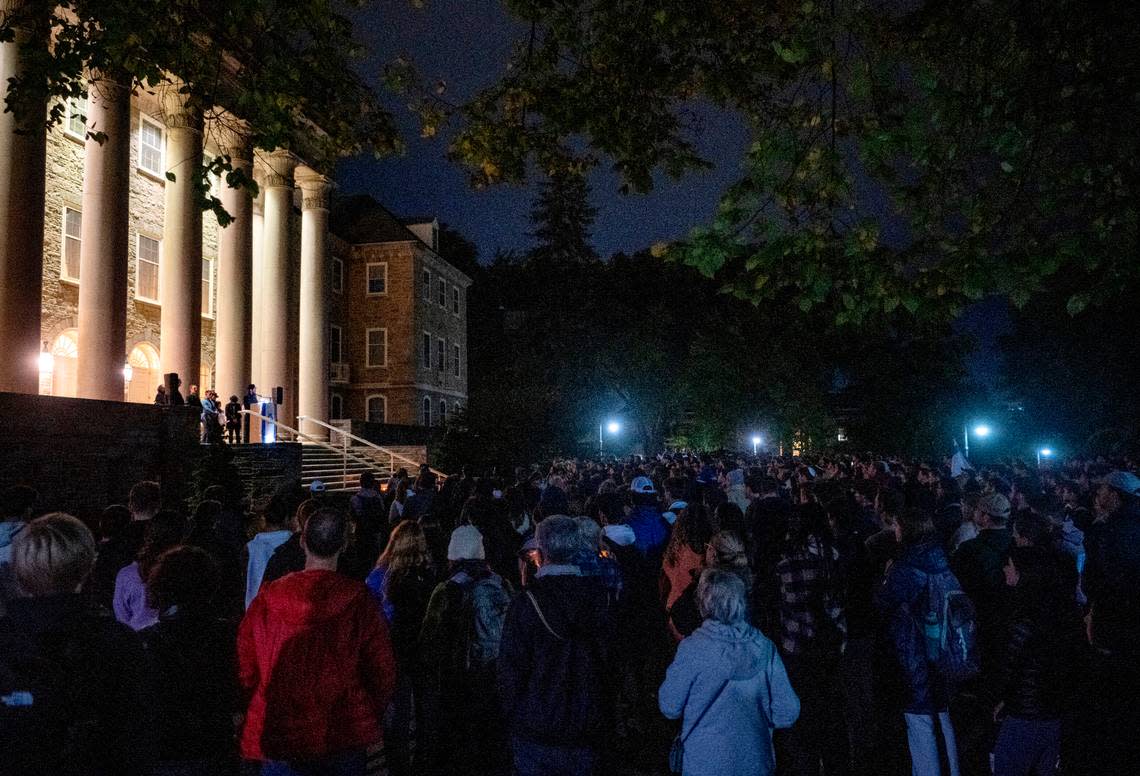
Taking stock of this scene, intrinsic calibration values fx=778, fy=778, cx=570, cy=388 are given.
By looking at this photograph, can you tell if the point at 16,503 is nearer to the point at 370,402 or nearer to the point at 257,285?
the point at 257,285

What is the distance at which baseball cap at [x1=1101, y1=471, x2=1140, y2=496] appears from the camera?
682cm

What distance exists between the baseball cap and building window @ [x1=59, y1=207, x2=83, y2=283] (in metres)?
23.6

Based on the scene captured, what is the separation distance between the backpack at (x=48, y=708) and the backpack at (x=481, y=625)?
215 centimetres

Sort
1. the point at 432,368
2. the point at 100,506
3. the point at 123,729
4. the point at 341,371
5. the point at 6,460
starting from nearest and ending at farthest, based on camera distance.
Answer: the point at 123,729 → the point at 6,460 → the point at 100,506 → the point at 341,371 → the point at 432,368

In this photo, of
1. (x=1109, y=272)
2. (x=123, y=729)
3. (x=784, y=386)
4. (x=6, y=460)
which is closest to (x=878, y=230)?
(x=1109, y=272)

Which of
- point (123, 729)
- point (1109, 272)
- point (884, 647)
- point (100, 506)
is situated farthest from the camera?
point (100, 506)

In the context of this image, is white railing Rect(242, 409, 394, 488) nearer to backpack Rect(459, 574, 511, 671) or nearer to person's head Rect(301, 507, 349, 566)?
backpack Rect(459, 574, 511, 671)

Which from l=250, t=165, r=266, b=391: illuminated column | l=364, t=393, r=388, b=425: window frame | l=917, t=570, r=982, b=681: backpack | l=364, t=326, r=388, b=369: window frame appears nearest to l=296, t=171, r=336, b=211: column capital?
l=250, t=165, r=266, b=391: illuminated column

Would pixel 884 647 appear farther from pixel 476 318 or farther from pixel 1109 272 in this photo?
pixel 476 318

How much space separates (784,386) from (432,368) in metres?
19.6

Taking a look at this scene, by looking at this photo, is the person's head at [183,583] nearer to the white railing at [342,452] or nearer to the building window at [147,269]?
the white railing at [342,452]

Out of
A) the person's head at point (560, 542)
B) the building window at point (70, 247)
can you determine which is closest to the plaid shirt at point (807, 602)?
the person's head at point (560, 542)

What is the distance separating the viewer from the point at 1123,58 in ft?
17.1

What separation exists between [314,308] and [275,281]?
3334mm
